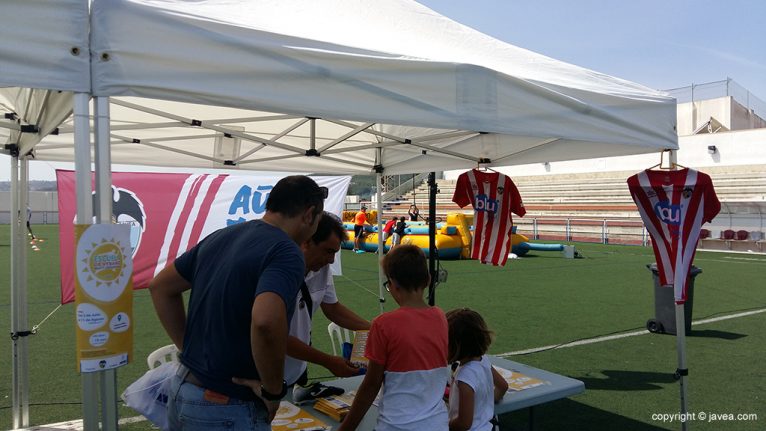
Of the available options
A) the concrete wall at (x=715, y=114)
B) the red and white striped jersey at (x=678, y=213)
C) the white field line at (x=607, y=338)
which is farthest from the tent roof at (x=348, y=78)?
the concrete wall at (x=715, y=114)

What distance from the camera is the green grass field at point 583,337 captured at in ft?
14.5

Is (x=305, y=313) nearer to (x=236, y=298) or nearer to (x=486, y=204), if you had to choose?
(x=236, y=298)

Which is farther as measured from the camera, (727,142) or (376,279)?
(727,142)

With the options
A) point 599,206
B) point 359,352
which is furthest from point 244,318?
point 599,206

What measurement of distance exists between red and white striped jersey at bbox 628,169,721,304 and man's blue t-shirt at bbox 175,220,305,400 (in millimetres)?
3083

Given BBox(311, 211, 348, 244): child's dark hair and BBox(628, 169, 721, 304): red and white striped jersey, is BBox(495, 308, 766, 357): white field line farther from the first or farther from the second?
BBox(311, 211, 348, 244): child's dark hair

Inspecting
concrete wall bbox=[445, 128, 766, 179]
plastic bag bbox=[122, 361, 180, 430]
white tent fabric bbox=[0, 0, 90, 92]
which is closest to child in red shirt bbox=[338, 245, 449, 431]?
plastic bag bbox=[122, 361, 180, 430]

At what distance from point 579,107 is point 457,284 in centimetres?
831

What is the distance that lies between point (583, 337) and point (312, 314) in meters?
5.06

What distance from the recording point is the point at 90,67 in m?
1.99

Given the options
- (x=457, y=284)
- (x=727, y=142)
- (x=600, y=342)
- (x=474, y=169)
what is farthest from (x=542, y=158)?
(x=727, y=142)

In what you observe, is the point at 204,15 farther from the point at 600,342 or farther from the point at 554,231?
the point at 554,231

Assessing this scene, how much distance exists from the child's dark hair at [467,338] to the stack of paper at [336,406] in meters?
0.62

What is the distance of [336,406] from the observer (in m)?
2.76
